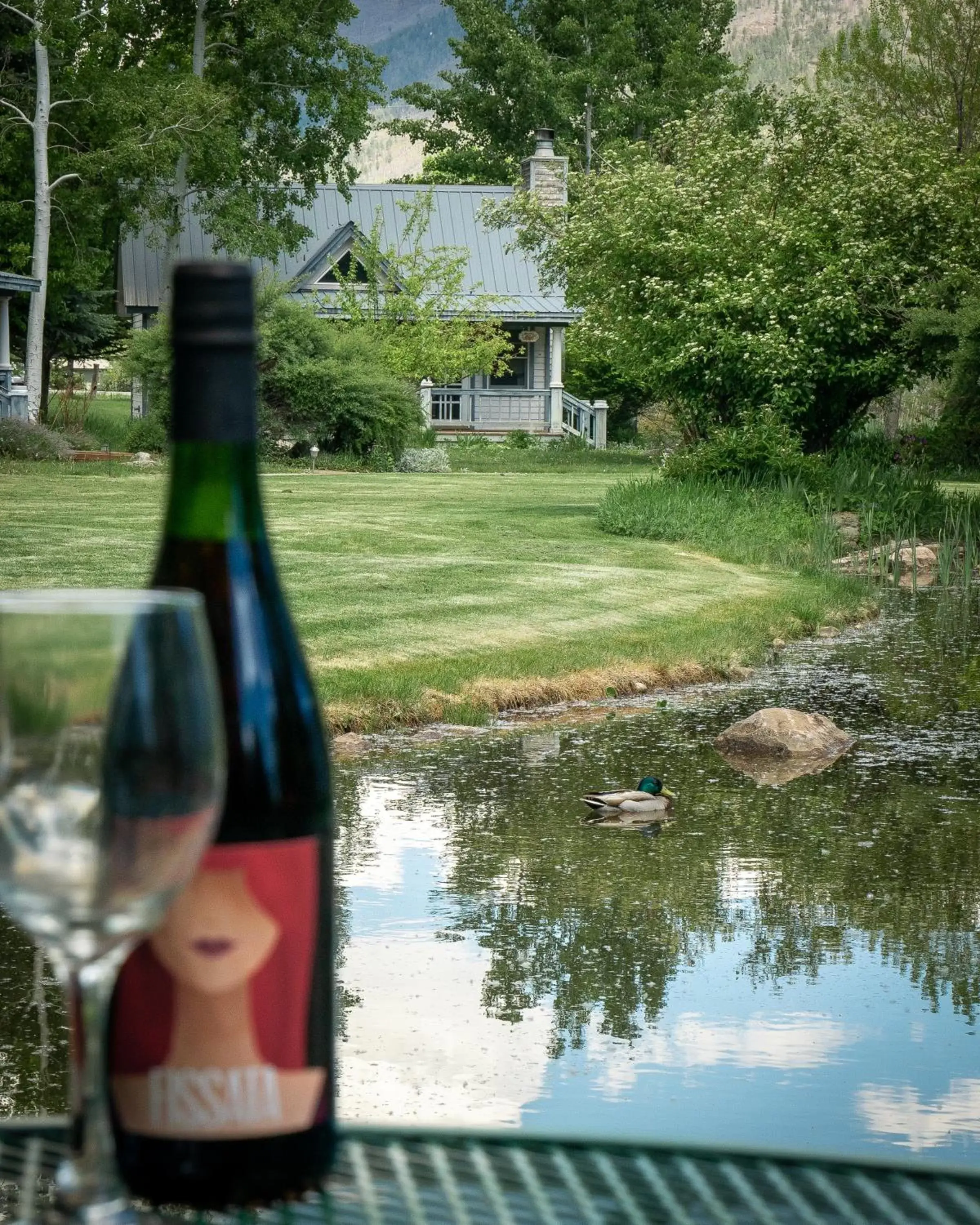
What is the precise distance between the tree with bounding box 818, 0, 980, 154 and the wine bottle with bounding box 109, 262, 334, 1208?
1696 inches

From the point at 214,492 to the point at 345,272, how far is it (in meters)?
41.6

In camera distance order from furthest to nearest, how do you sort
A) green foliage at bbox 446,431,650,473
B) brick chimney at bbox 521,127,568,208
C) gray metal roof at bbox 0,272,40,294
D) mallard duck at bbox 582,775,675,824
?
brick chimney at bbox 521,127,568,208, green foliage at bbox 446,431,650,473, gray metal roof at bbox 0,272,40,294, mallard duck at bbox 582,775,675,824

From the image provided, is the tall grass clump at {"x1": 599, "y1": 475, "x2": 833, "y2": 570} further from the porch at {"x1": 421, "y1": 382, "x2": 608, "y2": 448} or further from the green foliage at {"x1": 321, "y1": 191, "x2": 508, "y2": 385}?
the porch at {"x1": 421, "y1": 382, "x2": 608, "y2": 448}

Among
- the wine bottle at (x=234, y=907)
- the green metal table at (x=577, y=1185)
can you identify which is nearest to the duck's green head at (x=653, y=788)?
the green metal table at (x=577, y=1185)

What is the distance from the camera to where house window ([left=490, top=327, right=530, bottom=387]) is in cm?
4338

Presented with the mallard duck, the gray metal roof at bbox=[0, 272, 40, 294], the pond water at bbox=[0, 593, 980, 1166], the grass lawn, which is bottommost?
the pond water at bbox=[0, 593, 980, 1166]

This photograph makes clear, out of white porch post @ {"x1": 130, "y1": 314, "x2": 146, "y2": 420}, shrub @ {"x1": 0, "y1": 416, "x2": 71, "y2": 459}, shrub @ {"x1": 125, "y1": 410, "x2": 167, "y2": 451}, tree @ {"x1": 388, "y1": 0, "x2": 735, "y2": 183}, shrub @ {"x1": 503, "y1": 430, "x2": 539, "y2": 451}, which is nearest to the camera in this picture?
shrub @ {"x1": 0, "y1": 416, "x2": 71, "y2": 459}

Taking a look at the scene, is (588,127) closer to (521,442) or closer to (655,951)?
(521,442)

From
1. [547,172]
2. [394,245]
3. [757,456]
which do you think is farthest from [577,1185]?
[547,172]

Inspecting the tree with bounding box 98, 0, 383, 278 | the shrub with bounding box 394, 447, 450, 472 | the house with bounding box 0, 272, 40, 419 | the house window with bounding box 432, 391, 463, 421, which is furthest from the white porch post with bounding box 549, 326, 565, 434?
the house with bounding box 0, 272, 40, 419

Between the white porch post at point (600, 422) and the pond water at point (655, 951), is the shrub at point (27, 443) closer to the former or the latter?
the white porch post at point (600, 422)

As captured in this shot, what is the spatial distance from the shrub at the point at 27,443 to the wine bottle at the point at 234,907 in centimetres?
2778

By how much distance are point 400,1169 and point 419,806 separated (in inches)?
274

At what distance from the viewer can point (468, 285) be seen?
139 ft
